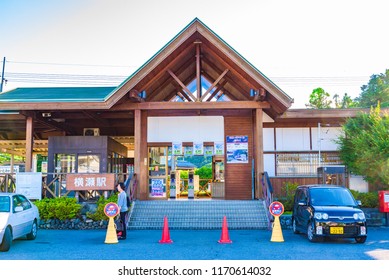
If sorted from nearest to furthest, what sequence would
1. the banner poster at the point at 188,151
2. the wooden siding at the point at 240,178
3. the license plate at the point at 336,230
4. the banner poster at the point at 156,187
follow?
the license plate at the point at 336,230 → the wooden siding at the point at 240,178 → the banner poster at the point at 156,187 → the banner poster at the point at 188,151

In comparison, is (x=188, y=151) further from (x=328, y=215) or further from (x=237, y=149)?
(x=328, y=215)

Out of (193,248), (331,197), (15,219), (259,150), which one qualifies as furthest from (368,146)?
(15,219)

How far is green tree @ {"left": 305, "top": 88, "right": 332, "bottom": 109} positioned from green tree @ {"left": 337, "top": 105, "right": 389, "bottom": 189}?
107 ft

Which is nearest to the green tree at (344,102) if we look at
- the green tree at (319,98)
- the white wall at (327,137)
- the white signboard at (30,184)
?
the green tree at (319,98)

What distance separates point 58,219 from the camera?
1359 centimetres

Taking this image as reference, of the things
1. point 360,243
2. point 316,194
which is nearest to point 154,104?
point 316,194

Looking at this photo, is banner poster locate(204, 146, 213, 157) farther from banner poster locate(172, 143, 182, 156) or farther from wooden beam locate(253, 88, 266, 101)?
wooden beam locate(253, 88, 266, 101)

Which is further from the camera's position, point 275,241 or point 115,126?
point 115,126

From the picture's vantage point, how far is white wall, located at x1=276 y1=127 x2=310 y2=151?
17531 mm

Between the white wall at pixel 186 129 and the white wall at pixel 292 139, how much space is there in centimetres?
260

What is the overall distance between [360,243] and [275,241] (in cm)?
215

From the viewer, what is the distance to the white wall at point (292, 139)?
1753 centimetres

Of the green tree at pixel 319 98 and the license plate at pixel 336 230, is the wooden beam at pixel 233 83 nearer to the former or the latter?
the license plate at pixel 336 230

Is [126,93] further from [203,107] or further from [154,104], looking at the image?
[203,107]
